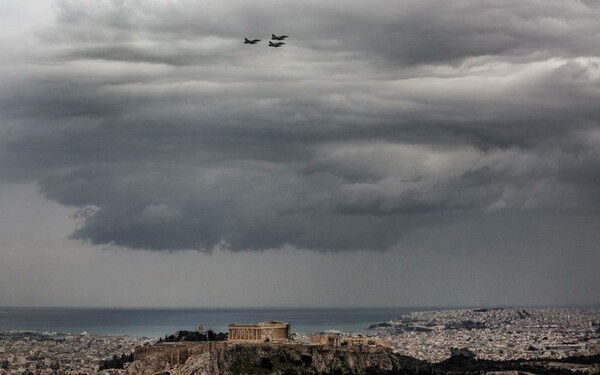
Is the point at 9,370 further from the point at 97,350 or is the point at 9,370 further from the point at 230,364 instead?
the point at 230,364

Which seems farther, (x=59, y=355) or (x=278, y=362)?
(x=59, y=355)

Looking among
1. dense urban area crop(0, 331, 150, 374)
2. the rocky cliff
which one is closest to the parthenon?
the rocky cliff

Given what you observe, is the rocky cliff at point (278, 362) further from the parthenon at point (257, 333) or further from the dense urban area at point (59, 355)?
the dense urban area at point (59, 355)

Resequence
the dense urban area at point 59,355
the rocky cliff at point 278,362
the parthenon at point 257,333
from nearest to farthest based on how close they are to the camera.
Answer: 1. the rocky cliff at point 278,362
2. the parthenon at point 257,333
3. the dense urban area at point 59,355

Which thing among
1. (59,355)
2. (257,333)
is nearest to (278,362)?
(257,333)

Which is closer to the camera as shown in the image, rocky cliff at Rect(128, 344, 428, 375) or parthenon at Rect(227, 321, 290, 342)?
rocky cliff at Rect(128, 344, 428, 375)

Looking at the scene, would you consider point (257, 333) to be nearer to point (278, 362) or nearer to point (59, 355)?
point (278, 362)

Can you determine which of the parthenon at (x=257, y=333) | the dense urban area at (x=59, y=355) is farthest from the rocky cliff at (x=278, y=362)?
the dense urban area at (x=59, y=355)

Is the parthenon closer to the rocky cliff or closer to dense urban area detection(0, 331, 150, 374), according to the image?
the rocky cliff
